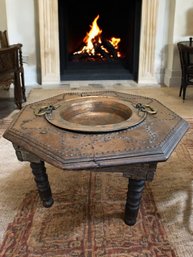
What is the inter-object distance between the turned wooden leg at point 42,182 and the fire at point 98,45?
3.29 meters

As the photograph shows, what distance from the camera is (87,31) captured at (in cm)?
469

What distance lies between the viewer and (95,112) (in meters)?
1.86

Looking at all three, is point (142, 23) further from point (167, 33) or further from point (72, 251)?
point (72, 251)

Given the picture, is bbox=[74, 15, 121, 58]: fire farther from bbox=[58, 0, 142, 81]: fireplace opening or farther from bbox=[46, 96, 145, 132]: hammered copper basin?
bbox=[46, 96, 145, 132]: hammered copper basin

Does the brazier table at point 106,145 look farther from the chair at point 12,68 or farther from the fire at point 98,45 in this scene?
the fire at point 98,45

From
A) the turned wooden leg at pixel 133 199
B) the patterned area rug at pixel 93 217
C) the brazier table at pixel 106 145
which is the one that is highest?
the brazier table at pixel 106 145

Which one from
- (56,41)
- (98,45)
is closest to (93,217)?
(56,41)

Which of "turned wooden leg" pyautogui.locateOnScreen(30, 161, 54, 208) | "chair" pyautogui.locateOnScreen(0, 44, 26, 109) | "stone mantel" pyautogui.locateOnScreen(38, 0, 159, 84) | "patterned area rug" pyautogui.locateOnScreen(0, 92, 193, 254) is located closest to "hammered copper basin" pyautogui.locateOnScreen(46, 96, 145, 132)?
"turned wooden leg" pyautogui.locateOnScreen(30, 161, 54, 208)

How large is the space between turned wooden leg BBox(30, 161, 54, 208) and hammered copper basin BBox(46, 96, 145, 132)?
0.27 metres

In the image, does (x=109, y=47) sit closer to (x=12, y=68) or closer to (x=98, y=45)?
(x=98, y=45)

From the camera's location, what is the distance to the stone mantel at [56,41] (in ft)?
13.6

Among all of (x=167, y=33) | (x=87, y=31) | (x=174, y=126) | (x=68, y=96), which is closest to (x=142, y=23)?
(x=167, y=33)

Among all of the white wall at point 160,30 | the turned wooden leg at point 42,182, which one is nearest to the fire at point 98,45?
the white wall at point 160,30

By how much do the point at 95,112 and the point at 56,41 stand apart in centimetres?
270
